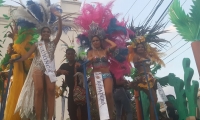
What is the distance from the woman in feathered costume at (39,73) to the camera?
11.7 feet

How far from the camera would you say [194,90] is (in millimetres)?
4891

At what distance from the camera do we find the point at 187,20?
Answer: 16.0 feet

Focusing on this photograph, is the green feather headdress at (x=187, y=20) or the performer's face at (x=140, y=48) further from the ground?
the green feather headdress at (x=187, y=20)

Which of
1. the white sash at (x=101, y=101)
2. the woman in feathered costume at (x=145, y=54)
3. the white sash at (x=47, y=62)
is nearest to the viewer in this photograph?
the white sash at (x=101, y=101)

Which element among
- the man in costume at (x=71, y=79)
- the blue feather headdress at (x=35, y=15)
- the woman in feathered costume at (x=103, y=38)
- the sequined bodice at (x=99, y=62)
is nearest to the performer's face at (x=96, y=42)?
the woman in feathered costume at (x=103, y=38)

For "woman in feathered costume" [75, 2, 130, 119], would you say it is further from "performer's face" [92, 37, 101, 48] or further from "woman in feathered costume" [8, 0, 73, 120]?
"woman in feathered costume" [8, 0, 73, 120]

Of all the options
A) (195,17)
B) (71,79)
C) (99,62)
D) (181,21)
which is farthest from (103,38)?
(195,17)

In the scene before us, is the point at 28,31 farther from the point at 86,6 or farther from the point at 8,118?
the point at 8,118

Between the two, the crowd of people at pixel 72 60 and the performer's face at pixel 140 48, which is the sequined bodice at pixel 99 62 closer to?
the crowd of people at pixel 72 60

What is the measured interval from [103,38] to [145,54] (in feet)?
3.56

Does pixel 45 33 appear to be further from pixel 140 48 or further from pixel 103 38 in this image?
pixel 140 48

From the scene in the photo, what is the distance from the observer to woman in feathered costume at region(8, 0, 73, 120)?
3566 millimetres

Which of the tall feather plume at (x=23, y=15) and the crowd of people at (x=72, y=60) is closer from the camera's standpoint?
the crowd of people at (x=72, y=60)


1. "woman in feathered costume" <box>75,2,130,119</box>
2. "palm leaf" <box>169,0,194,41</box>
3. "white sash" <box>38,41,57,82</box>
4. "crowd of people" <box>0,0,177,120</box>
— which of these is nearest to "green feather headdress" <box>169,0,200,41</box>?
"palm leaf" <box>169,0,194,41</box>
